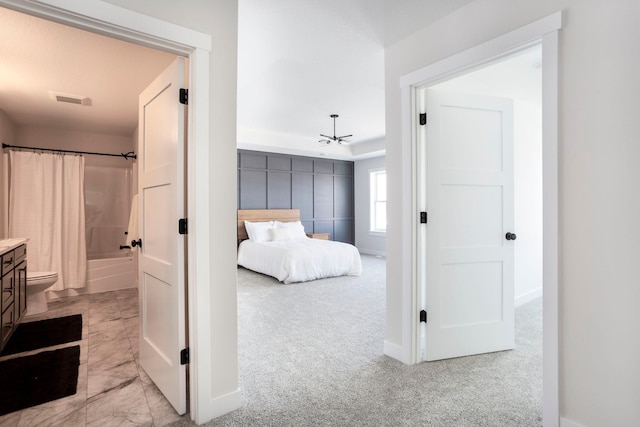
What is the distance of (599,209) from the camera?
1.57 m

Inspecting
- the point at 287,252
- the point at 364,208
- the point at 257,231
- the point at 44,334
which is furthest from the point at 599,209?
the point at 364,208

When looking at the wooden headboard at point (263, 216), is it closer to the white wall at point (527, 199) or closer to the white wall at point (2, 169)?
the white wall at point (2, 169)

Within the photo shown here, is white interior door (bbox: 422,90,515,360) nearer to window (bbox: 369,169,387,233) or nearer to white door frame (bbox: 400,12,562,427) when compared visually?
white door frame (bbox: 400,12,562,427)

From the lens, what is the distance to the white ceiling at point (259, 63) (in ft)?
7.55

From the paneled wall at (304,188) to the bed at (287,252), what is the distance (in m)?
0.46

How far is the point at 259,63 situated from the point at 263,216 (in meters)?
4.31

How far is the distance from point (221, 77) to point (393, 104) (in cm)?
135

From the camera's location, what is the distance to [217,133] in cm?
185

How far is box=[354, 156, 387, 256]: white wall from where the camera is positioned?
8.27 meters

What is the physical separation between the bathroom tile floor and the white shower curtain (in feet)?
5.32

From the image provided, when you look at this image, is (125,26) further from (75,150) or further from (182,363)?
(75,150)

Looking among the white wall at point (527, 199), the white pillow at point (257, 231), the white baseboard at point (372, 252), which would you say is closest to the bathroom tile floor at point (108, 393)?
the white pillow at point (257, 231)

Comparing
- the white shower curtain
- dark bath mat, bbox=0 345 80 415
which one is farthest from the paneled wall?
dark bath mat, bbox=0 345 80 415

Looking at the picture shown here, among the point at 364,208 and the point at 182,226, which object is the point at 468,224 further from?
the point at 364,208
